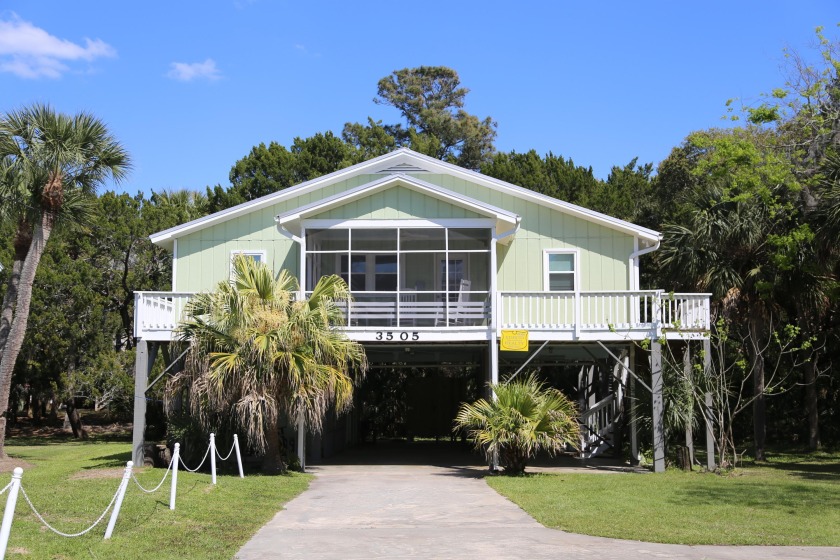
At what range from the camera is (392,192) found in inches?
928

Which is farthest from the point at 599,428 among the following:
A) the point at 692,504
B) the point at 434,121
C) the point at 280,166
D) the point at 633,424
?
the point at 434,121

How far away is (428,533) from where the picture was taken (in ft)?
42.5

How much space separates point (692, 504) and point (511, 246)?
405 inches

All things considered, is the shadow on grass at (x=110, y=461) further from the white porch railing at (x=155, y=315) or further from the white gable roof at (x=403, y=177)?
the white gable roof at (x=403, y=177)

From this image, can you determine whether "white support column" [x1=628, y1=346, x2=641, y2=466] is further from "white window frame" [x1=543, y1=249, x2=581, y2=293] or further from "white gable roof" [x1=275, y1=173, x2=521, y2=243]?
"white gable roof" [x1=275, y1=173, x2=521, y2=243]

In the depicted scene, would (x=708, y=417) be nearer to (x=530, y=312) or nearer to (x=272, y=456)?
(x=530, y=312)

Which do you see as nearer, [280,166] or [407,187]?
[407,187]

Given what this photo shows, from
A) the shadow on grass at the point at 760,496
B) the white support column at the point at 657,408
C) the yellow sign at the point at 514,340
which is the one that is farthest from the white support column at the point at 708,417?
the yellow sign at the point at 514,340

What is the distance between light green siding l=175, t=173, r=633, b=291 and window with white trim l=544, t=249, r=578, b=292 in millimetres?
149

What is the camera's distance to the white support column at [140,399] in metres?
21.2

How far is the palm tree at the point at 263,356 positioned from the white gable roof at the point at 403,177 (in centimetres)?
457

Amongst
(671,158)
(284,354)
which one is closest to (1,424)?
(284,354)

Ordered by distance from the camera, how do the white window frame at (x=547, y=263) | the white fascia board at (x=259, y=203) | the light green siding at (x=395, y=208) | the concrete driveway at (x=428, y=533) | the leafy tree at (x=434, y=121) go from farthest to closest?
the leafy tree at (x=434, y=121)
the white fascia board at (x=259, y=203)
the white window frame at (x=547, y=263)
the light green siding at (x=395, y=208)
the concrete driveway at (x=428, y=533)

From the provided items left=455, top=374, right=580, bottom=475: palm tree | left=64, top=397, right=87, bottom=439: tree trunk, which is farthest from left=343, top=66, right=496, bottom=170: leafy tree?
left=455, top=374, right=580, bottom=475: palm tree
